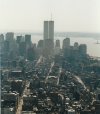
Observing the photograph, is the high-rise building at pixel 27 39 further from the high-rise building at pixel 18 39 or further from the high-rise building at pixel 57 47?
the high-rise building at pixel 57 47

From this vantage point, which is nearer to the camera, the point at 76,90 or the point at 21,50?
the point at 76,90

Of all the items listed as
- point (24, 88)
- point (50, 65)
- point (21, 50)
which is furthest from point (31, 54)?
point (24, 88)

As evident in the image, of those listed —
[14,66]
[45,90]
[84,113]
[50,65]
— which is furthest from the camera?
[50,65]

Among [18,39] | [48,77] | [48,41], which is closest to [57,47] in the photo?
[48,41]

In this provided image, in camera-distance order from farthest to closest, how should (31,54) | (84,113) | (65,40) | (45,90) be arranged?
(65,40)
(31,54)
(45,90)
(84,113)

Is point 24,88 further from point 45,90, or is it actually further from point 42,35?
point 42,35

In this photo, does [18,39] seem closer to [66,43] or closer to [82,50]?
[66,43]

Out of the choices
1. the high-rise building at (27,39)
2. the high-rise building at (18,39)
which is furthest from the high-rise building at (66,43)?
the high-rise building at (18,39)

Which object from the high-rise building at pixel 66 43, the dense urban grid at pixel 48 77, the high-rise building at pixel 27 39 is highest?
the high-rise building at pixel 27 39
